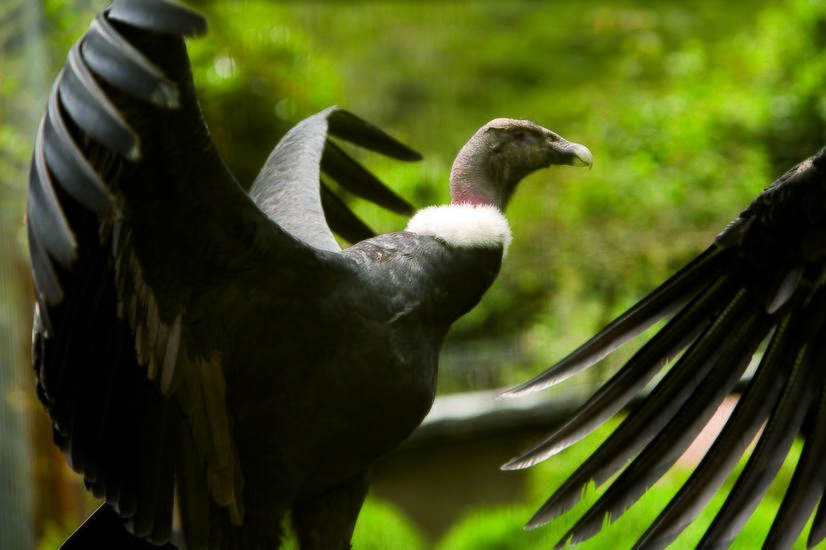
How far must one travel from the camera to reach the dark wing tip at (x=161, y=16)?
1717 mm

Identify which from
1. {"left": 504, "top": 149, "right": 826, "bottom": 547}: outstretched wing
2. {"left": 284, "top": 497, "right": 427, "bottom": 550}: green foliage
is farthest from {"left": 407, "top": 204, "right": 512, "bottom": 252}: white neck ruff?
{"left": 284, "top": 497, "right": 427, "bottom": 550}: green foliage

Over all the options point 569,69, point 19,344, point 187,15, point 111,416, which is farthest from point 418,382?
point 569,69

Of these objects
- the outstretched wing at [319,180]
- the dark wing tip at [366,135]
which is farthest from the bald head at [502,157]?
the dark wing tip at [366,135]

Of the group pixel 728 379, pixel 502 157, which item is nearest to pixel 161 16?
pixel 502 157

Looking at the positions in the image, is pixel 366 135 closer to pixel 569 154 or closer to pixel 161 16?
pixel 569 154

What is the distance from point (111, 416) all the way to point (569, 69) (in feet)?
38.5

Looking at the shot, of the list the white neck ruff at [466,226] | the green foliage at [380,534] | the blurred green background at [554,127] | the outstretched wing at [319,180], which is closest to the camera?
the white neck ruff at [466,226]

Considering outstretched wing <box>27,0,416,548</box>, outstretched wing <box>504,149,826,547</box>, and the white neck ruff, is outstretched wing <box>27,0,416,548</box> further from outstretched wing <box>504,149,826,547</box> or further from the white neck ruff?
outstretched wing <box>504,149,826,547</box>

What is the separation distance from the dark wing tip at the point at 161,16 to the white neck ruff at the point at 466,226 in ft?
2.70

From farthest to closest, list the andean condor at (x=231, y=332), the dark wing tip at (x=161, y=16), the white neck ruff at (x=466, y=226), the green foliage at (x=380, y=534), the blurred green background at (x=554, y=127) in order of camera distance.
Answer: the blurred green background at (x=554, y=127), the green foliage at (x=380, y=534), the white neck ruff at (x=466, y=226), the andean condor at (x=231, y=332), the dark wing tip at (x=161, y=16)

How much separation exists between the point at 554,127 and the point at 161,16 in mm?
9286

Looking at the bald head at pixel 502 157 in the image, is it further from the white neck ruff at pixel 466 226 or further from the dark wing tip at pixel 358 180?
the dark wing tip at pixel 358 180

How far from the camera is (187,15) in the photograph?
173 centimetres

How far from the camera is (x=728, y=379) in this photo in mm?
2693
